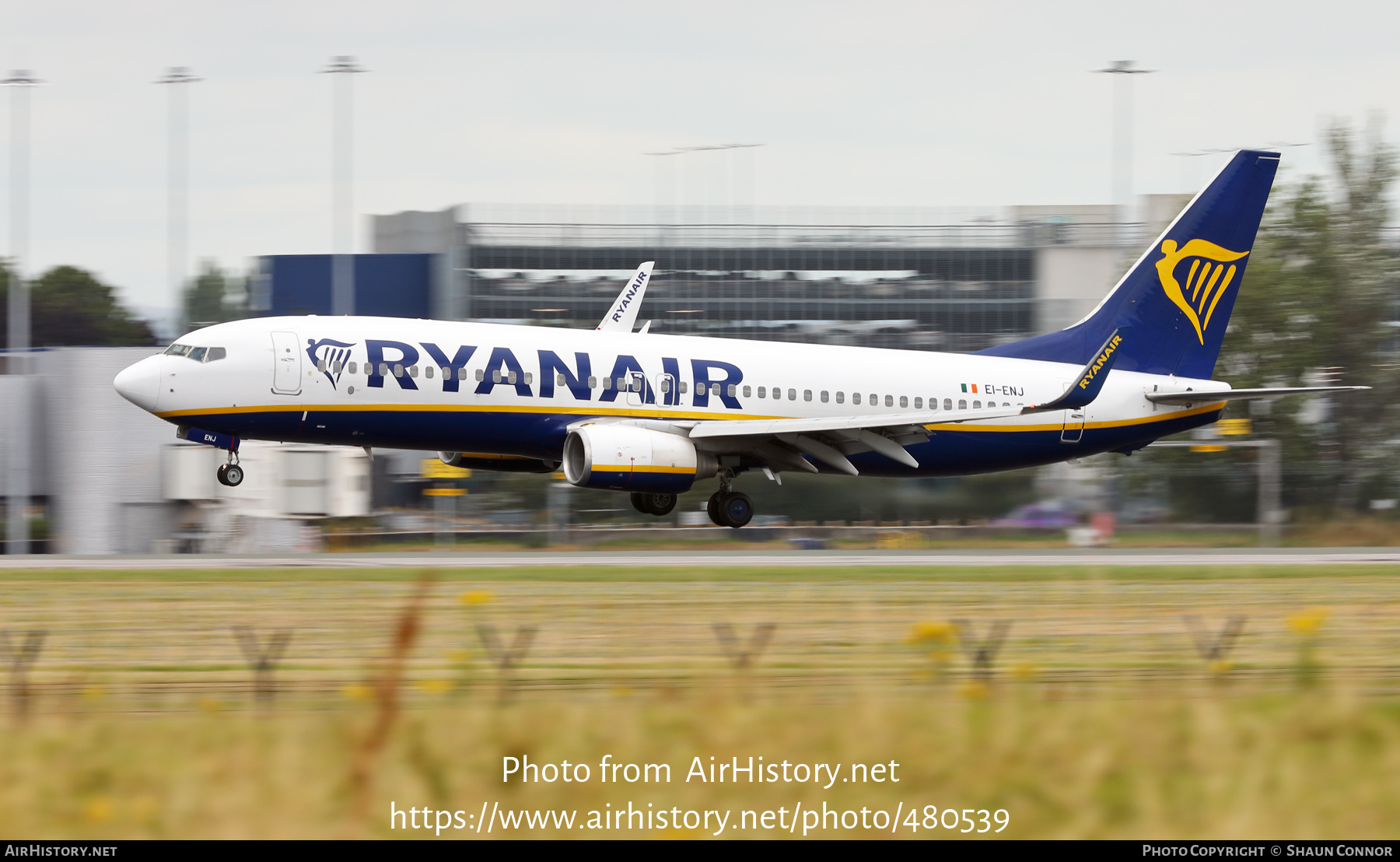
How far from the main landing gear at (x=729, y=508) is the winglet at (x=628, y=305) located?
5.43 m

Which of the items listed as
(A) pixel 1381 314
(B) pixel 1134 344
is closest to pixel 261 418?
(B) pixel 1134 344

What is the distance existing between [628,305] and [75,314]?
8344 centimetres

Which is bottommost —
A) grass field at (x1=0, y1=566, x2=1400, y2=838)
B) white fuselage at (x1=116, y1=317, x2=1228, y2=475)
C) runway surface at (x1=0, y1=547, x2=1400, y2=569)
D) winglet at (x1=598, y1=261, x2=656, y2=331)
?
runway surface at (x1=0, y1=547, x2=1400, y2=569)

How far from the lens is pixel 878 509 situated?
37.7 meters

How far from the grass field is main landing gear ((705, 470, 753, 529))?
15286mm

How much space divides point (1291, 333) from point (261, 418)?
40.0 m

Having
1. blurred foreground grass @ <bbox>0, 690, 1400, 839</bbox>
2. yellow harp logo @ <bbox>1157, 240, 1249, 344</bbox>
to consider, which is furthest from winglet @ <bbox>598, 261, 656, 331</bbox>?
blurred foreground grass @ <bbox>0, 690, 1400, 839</bbox>

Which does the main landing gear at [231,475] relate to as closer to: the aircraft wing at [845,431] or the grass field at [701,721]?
the aircraft wing at [845,431]

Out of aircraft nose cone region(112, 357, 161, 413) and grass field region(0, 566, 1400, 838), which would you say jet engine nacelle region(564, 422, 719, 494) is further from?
grass field region(0, 566, 1400, 838)

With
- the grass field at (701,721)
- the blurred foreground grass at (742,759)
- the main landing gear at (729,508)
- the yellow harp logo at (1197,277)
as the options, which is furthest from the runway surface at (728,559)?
the blurred foreground grass at (742,759)

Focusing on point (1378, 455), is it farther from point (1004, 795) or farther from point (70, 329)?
point (70, 329)

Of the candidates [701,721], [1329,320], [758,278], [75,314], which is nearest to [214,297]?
[75,314]

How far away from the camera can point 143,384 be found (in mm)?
28812

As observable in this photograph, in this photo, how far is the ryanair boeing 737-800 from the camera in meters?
29.4
